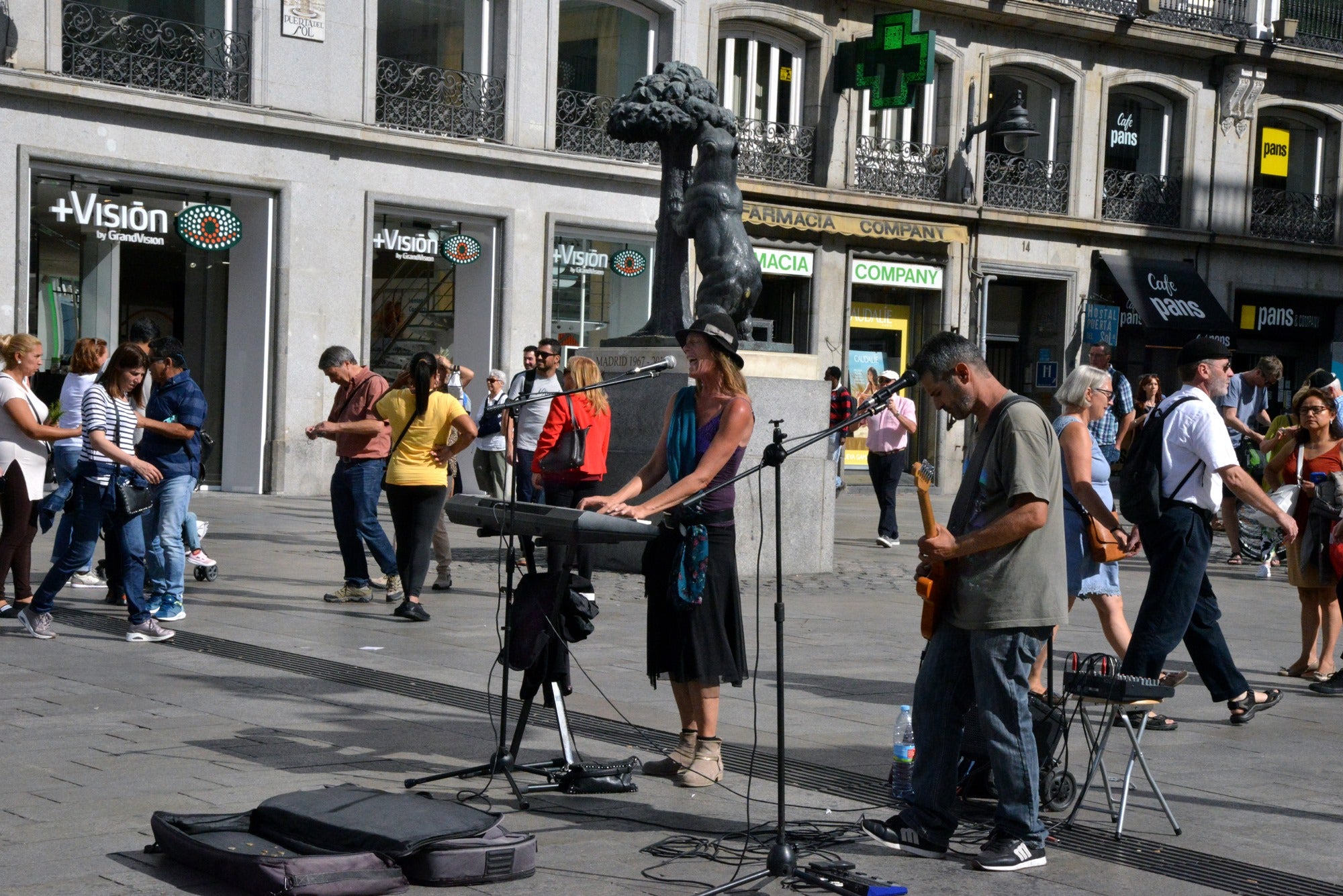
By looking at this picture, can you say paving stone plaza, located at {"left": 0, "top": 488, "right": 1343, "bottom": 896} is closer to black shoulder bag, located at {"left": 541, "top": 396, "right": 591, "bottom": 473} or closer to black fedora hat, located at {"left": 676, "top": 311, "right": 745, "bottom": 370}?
black shoulder bag, located at {"left": 541, "top": 396, "right": 591, "bottom": 473}

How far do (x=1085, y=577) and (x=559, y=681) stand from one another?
2904mm

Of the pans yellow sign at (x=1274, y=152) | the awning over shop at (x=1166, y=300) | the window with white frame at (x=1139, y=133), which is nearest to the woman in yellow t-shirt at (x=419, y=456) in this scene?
the awning over shop at (x=1166, y=300)

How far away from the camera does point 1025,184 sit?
29.5 m

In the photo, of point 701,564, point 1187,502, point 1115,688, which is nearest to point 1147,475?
point 1187,502

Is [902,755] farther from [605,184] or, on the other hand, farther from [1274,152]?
[1274,152]

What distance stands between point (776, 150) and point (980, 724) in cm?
2217

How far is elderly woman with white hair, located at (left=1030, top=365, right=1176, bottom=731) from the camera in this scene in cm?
760

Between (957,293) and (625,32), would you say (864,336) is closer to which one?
(957,293)

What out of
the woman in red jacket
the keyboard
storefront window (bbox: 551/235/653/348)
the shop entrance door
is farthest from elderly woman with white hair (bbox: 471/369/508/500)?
the keyboard

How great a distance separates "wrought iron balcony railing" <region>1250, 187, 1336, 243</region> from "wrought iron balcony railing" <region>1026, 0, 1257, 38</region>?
3.08 metres

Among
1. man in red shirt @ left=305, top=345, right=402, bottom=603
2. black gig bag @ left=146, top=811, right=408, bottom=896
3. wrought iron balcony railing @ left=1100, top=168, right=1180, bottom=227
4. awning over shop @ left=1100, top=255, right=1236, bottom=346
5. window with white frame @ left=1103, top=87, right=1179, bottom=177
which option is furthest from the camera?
window with white frame @ left=1103, top=87, right=1179, bottom=177

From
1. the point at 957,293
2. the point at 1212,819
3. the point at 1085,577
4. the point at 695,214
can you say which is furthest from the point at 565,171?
the point at 1212,819

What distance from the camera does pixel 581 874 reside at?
513cm

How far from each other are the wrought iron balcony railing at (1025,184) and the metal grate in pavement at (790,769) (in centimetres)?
2143
